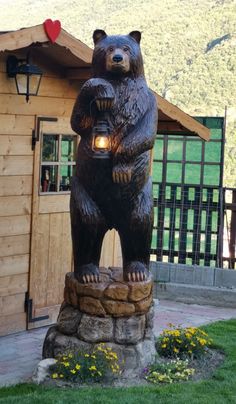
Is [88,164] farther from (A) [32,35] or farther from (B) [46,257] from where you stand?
(B) [46,257]

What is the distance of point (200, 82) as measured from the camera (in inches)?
1027

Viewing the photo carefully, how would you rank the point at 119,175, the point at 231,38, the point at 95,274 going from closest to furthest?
the point at 119,175, the point at 95,274, the point at 231,38

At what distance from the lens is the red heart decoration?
7.35 metres

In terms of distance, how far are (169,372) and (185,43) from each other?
2546cm

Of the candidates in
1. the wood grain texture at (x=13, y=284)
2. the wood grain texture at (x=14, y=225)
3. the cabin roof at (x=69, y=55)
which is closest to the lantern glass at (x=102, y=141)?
the cabin roof at (x=69, y=55)

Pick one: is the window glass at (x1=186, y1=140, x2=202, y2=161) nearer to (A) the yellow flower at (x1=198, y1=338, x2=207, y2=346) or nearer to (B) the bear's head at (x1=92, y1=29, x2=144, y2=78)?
(A) the yellow flower at (x1=198, y1=338, x2=207, y2=346)

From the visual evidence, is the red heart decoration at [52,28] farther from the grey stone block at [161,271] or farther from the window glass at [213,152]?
the grey stone block at [161,271]

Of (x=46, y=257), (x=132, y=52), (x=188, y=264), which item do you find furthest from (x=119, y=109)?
(x=188, y=264)

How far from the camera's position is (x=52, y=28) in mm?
7367

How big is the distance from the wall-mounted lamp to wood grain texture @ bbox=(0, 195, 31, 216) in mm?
1099

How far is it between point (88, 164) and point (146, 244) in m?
0.90

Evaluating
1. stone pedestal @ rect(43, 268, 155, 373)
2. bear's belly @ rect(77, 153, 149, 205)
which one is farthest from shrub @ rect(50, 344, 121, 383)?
bear's belly @ rect(77, 153, 149, 205)

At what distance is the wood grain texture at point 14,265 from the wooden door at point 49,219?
0.09 metres

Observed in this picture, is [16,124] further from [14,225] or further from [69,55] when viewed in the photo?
[14,225]
